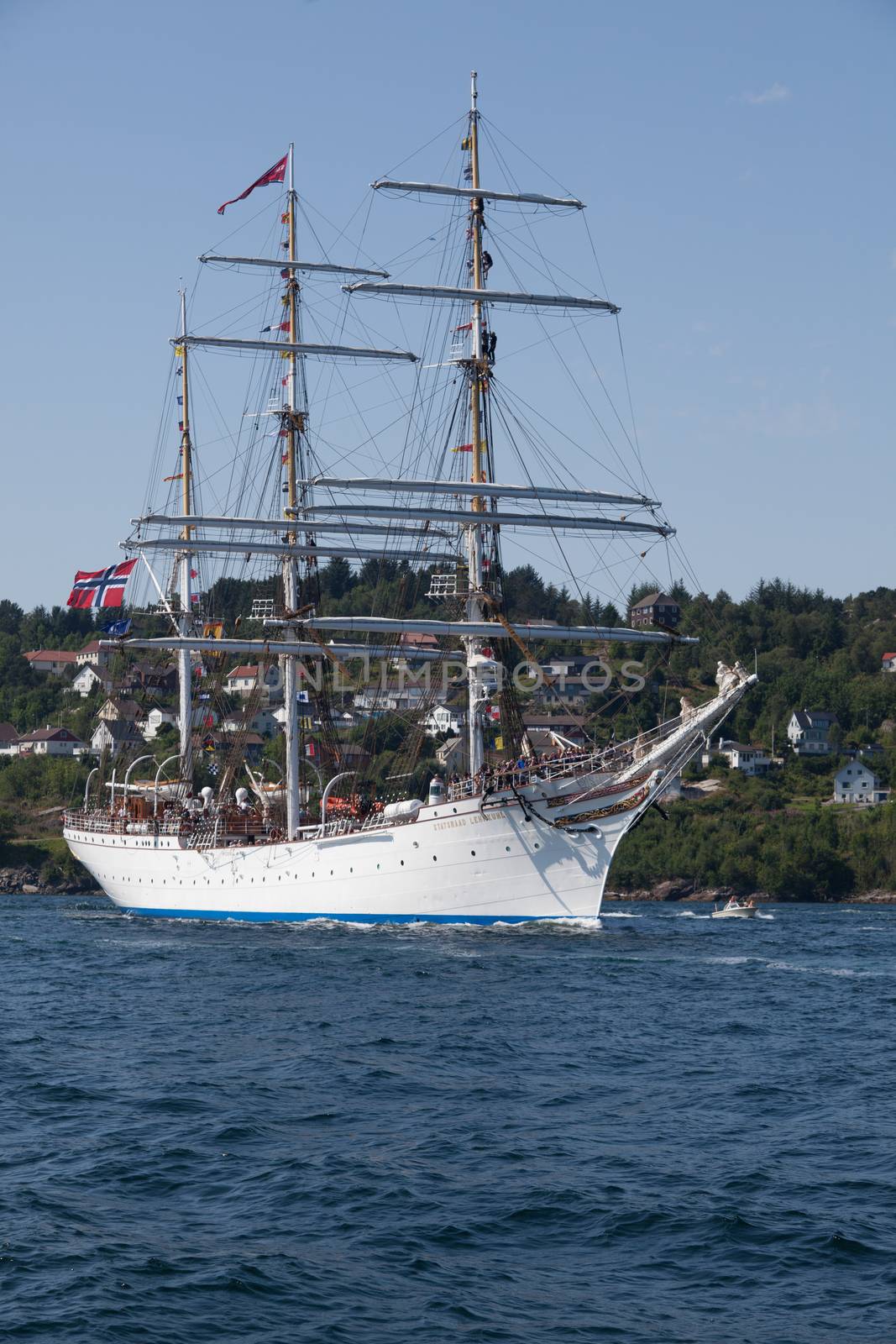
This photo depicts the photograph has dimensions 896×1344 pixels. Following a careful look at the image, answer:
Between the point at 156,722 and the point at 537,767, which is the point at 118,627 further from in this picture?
the point at 156,722

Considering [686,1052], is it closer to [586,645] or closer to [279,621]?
[279,621]

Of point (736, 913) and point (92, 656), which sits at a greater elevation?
point (92, 656)

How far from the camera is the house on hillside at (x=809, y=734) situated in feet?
443

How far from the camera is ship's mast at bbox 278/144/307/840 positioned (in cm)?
6569

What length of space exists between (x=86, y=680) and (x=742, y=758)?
8140 centimetres

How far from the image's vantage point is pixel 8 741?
15762 centimetres

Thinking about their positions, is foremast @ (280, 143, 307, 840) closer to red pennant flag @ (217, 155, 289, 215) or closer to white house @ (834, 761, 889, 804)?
red pennant flag @ (217, 155, 289, 215)

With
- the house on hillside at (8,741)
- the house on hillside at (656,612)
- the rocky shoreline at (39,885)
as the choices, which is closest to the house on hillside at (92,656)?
the house on hillside at (8,741)

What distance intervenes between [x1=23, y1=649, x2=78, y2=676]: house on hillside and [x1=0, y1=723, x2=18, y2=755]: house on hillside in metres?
28.5

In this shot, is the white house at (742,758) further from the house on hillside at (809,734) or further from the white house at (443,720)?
the white house at (443,720)

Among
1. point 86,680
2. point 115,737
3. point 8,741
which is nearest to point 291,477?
point 115,737

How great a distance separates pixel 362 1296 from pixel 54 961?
112ft

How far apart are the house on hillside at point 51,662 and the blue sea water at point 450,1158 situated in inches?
5986

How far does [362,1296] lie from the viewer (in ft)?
56.6
